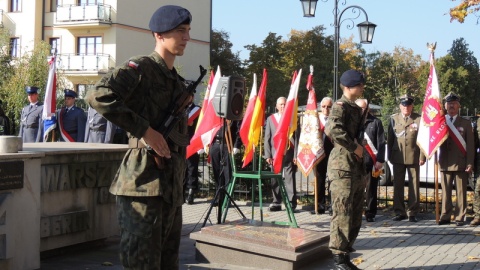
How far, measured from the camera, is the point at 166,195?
14.1ft

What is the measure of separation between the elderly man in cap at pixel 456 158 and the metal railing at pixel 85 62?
35718 mm

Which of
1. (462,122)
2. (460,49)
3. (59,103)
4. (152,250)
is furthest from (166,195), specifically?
(460,49)

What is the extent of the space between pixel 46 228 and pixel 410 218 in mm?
6659

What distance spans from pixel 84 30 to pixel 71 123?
114 feet

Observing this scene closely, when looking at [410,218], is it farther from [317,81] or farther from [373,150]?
[317,81]

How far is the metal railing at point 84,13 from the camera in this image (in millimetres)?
45000

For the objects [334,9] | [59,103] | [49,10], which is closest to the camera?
[334,9]

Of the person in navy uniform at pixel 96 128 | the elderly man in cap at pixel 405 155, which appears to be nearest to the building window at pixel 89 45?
the person in navy uniform at pixel 96 128

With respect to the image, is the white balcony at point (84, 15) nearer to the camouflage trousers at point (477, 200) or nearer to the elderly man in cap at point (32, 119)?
the elderly man in cap at point (32, 119)

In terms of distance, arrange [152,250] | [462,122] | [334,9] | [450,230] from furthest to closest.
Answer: [334,9] < [462,122] < [450,230] < [152,250]

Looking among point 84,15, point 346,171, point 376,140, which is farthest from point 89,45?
point 346,171

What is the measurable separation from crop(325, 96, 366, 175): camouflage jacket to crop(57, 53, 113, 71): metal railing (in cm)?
3870

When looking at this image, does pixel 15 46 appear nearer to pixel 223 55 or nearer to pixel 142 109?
pixel 223 55

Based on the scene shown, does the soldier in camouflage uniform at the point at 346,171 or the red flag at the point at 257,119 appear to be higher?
the red flag at the point at 257,119
